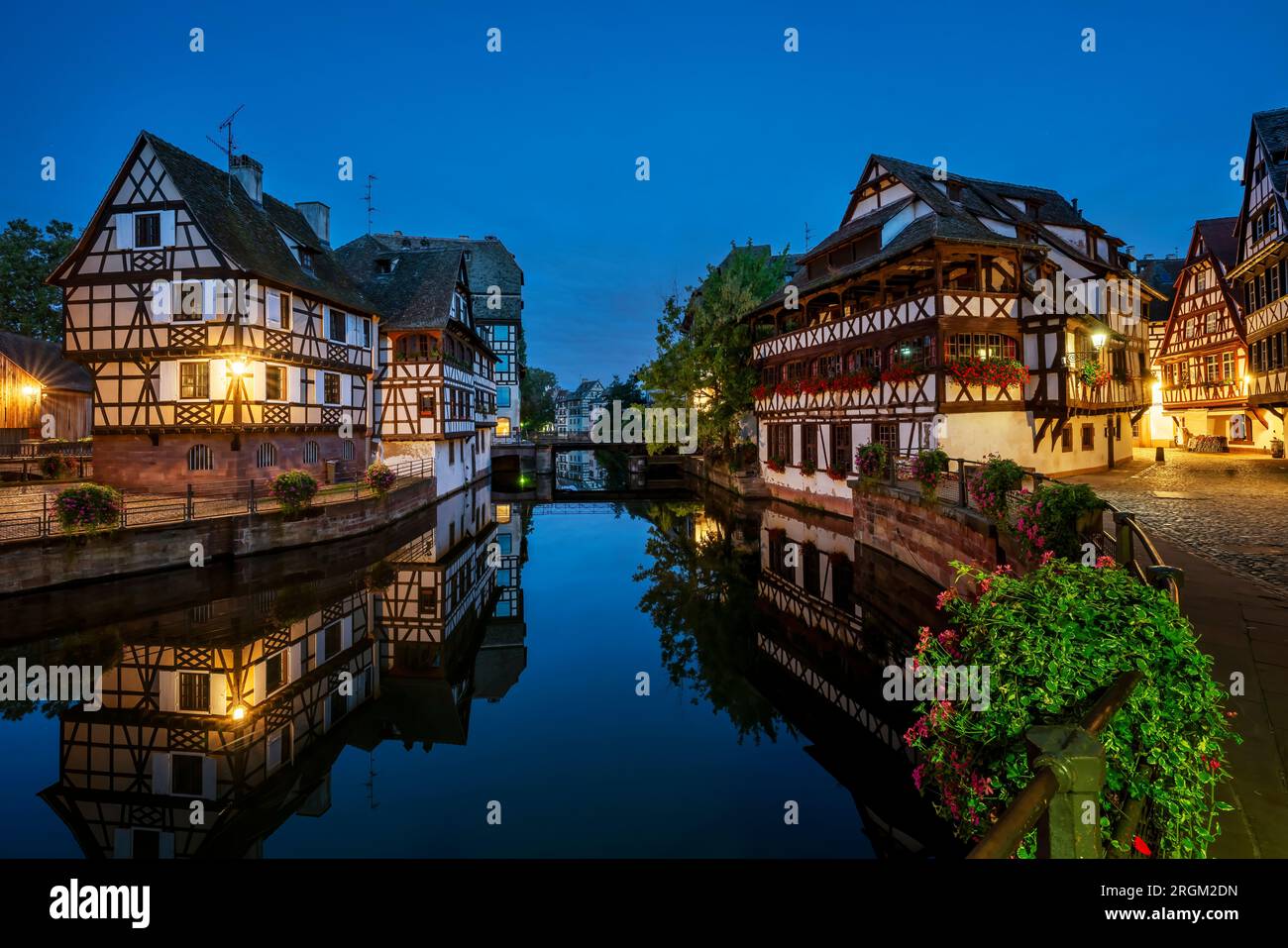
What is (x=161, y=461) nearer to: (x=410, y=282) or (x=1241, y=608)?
(x=410, y=282)

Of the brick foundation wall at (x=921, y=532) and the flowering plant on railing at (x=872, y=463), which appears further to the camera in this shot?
the flowering plant on railing at (x=872, y=463)

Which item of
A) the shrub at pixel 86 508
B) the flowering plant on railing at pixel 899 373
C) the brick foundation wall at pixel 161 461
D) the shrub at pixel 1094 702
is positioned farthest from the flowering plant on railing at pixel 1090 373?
the brick foundation wall at pixel 161 461

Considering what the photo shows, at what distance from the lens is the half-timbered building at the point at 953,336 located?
2166cm

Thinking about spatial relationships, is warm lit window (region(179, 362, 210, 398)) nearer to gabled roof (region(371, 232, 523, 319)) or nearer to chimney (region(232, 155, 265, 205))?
chimney (region(232, 155, 265, 205))

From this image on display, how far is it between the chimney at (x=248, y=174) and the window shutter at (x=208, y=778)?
1071 inches

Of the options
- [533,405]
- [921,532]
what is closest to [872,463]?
[921,532]

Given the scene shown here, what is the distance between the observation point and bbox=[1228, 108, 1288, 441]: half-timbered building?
22172 mm

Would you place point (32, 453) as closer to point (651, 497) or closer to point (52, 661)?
point (52, 661)

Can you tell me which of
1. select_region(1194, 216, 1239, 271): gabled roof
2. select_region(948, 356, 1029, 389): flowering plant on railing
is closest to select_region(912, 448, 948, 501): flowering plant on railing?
select_region(948, 356, 1029, 389): flowering plant on railing

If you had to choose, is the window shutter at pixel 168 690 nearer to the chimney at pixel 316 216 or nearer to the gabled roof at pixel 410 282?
the gabled roof at pixel 410 282

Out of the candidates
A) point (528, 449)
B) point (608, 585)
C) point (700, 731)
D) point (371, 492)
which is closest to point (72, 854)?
point (700, 731)

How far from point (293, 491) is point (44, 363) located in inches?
Result: 998

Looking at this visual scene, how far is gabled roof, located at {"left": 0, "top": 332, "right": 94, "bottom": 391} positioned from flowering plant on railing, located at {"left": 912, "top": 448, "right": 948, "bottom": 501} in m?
39.7

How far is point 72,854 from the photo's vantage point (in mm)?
6688
